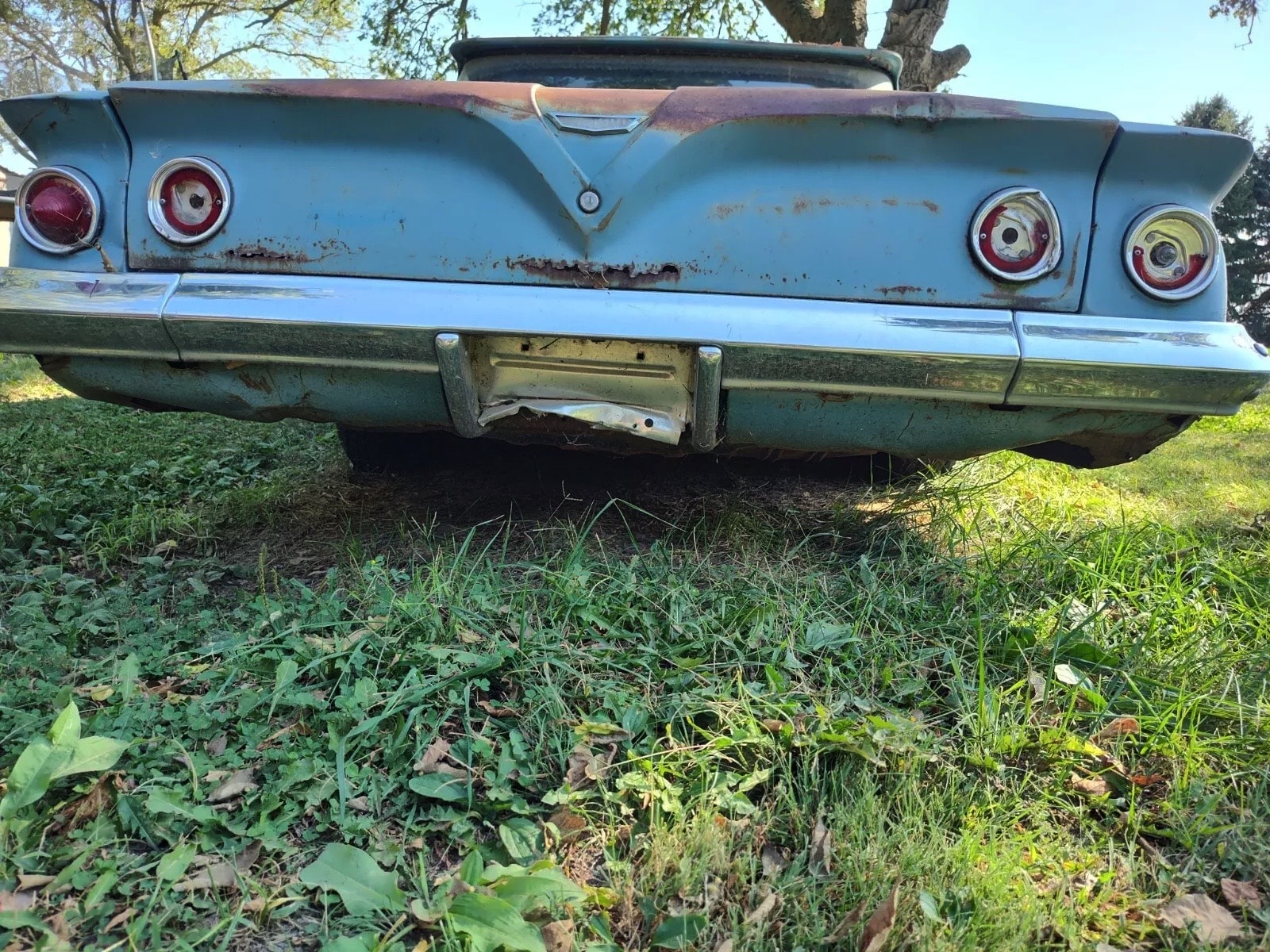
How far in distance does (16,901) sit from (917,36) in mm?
8069

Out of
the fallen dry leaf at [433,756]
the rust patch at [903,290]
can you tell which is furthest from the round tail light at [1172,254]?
the fallen dry leaf at [433,756]

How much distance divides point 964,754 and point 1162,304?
1.18 m

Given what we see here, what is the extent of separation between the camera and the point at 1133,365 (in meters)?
1.92

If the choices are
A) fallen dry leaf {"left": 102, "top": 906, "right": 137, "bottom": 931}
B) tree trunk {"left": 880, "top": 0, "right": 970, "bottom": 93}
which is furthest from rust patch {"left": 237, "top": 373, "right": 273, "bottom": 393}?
tree trunk {"left": 880, "top": 0, "right": 970, "bottom": 93}

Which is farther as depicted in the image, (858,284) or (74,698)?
(858,284)

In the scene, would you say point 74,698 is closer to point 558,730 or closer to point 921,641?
point 558,730

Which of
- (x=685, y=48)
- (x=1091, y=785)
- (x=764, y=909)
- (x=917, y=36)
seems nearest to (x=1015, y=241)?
(x=1091, y=785)

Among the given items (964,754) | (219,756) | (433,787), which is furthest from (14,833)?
(964,754)

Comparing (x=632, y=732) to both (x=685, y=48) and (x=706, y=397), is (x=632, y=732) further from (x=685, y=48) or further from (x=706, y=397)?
(x=685, y=48)

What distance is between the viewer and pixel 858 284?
6.61 ft

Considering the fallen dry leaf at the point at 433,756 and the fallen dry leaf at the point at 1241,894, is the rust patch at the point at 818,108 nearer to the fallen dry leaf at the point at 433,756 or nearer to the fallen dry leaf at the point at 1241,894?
the fallen dry leaf at the point at 433,756

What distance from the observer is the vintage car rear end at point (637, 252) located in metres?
1.94

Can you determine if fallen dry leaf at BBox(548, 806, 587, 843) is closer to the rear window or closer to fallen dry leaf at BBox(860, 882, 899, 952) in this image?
fallen dry leaf at BBox(860, 882, 899, 952)

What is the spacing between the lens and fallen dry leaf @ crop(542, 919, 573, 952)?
1162 millimetres
